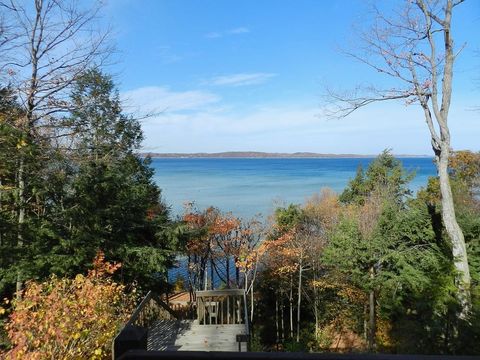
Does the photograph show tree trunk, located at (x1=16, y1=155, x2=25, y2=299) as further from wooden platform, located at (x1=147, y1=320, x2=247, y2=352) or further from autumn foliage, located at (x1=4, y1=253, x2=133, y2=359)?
wooden platform, located at (x1=147, y1=320, x2=247, y2=352)

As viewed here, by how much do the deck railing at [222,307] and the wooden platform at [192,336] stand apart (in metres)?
0.31

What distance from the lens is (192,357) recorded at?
1.38m

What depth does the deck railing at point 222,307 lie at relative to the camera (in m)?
8.63

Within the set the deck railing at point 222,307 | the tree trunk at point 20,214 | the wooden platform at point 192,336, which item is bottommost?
the wooden platform at point 192,336

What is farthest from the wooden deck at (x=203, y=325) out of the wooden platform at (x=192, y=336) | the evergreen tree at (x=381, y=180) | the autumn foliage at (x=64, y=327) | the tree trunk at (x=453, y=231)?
the evergreen tree at (x=381, y=180)

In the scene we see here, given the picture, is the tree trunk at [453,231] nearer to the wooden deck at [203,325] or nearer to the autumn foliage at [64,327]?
the wooden deck at [203,325]

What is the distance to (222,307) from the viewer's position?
29.1 ft

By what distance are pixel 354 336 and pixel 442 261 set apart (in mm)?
6750

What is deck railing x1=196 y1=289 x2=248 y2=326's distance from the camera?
863 cm

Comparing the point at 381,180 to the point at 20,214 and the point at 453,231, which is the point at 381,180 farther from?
the point at 20,214

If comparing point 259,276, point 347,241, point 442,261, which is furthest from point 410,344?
point 259,276

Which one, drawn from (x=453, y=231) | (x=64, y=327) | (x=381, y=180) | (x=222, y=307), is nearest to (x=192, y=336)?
(x=222, y=307)

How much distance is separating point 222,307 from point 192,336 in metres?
1.13

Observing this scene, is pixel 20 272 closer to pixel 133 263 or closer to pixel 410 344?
pixel 133 263
